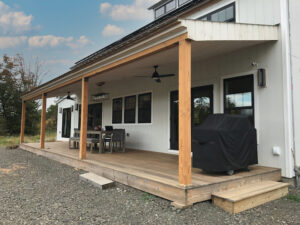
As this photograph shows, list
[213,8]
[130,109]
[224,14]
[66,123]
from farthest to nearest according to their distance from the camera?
[66,123] < [130,109] < [213,8] < [224,14]

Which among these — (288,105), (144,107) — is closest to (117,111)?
(144,107)

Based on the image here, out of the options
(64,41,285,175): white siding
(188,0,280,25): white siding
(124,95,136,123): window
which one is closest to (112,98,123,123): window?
(124,95,136,123): window

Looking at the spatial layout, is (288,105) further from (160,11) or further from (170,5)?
(160,11)

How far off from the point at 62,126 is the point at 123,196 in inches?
401

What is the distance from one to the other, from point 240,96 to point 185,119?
239 centimetres

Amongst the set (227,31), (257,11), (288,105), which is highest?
(257,11)

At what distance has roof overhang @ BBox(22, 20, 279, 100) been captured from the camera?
123 inches

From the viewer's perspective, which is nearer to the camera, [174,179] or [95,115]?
[174,179]

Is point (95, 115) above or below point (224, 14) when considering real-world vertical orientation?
below

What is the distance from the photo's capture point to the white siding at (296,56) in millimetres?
4184

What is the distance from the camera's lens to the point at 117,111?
8.77 metres

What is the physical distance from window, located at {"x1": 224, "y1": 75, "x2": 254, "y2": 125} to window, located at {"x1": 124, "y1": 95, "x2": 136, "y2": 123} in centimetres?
361

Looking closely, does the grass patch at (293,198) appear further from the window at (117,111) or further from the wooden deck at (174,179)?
the window at (117,111)

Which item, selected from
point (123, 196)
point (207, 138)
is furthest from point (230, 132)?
point (123, 196)
